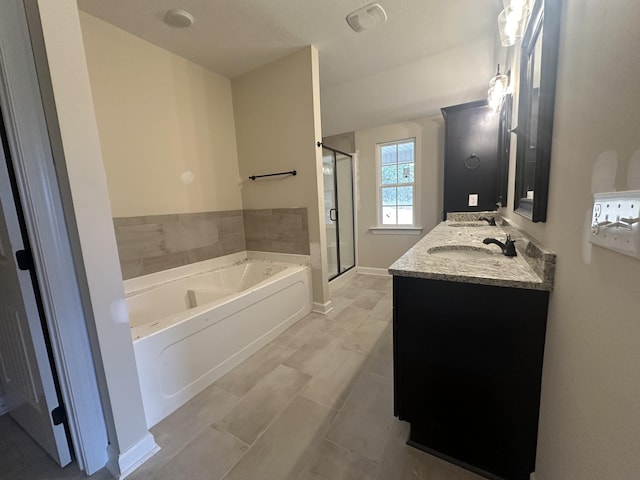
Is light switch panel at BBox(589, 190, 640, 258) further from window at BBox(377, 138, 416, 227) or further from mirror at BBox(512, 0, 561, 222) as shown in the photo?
window at BBox(377, 138, 416, 227)

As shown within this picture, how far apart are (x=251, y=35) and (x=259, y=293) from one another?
2.22 m

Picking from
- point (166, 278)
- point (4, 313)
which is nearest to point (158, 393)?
point (4, 313)

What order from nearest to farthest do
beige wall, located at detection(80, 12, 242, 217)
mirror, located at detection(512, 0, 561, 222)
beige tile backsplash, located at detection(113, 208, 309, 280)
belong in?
mirror, located at detection(512, 0, 561, 222) < beige wall, located at detection(80, 12, 242, 217) < beige tile backsplash, located at detection(113, 208, 309, 280)

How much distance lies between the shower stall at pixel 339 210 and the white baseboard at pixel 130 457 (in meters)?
2.57

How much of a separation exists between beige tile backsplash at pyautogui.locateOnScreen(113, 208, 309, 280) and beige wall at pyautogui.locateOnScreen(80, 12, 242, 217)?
110mm

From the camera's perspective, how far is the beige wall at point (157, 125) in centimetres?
200

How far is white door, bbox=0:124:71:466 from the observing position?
102 cm

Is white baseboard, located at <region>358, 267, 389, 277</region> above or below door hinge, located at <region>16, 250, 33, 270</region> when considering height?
below

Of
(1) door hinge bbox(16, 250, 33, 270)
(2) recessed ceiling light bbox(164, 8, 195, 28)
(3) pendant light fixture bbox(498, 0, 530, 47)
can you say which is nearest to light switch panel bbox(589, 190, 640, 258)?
(3) pendant light fixture bbox(498, 0, 530, 47)

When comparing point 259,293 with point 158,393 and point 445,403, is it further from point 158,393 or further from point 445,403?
point 445,403

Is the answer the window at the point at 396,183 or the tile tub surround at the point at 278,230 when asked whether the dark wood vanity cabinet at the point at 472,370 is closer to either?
the tile tub surround at the point at 278,230

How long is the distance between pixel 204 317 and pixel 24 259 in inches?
35.7

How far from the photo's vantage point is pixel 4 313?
1215 mm

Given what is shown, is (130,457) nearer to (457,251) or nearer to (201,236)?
(201,236)
